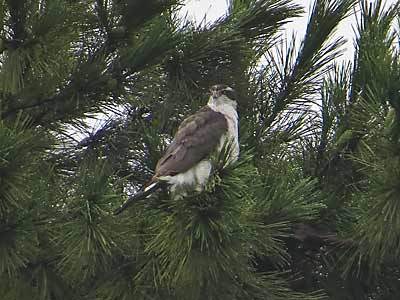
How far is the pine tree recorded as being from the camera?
287 centimetres

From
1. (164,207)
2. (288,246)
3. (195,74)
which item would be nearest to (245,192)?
(164,207)

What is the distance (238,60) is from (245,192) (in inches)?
56.3

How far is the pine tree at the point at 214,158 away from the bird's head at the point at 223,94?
78 millimetres

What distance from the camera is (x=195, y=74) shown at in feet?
13.2

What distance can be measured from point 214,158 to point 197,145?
0.73 metres

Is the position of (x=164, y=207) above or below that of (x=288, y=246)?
above

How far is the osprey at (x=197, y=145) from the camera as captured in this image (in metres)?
3.23

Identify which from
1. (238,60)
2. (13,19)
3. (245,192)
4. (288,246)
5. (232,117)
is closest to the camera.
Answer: (245,192)

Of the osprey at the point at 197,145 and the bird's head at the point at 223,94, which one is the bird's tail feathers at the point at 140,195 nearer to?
the osprey at the point at 197,145

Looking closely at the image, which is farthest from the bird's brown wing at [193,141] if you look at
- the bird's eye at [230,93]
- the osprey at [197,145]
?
the bird's eye at [230,93]

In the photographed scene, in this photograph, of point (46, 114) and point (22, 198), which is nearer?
point (22, 198)

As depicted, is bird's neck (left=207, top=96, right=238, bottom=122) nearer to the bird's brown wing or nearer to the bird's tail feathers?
the bird's brown wing

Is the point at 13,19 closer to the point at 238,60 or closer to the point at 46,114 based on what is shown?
the point at 46,114

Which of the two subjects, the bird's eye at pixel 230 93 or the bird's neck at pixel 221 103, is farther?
the bird's eye at pixel 230 93
